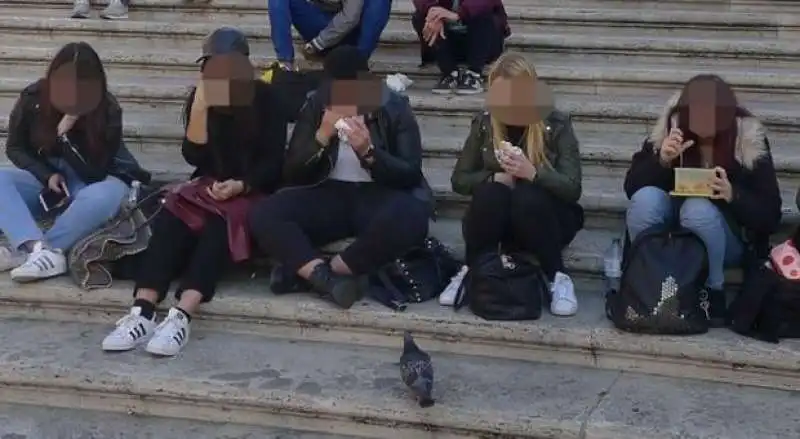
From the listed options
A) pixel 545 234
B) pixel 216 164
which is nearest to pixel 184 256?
pixel 216 164

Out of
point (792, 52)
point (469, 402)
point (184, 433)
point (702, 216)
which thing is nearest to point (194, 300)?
point (184, 433)

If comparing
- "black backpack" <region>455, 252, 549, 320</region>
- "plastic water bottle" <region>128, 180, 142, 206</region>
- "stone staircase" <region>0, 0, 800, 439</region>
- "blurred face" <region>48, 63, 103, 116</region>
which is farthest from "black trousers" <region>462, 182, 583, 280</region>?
"blurred face" <region>48, 63, 103, 116</region>

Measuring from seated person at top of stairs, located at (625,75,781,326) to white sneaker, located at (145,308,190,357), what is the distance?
6.03 feet

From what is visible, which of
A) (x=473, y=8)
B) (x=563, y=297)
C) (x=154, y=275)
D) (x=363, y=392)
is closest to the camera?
(x=363, y=392)

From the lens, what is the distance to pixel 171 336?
13.6 feet

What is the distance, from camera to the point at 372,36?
18.8 ft

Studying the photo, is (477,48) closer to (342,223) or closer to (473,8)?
(473,8)

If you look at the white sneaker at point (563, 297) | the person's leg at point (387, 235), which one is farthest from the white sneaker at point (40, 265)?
the white sneaker at point (563, 297)

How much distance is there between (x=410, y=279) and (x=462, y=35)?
1.90 m

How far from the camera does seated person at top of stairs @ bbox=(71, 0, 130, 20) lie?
692cm

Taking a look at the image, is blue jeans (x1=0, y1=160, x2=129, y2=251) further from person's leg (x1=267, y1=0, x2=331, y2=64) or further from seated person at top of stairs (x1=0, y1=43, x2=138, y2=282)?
person's leg (x1=267, y1=0, x2=331, y2=64)

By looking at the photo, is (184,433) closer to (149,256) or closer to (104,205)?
(149,256)

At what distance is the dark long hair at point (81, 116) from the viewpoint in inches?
187

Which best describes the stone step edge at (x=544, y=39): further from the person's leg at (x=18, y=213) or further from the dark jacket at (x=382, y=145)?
the person's leg at (x=18, y=213)
